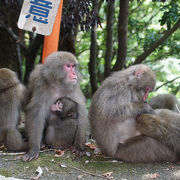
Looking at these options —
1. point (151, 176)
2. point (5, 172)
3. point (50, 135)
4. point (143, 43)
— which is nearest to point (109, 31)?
point (143, 43)

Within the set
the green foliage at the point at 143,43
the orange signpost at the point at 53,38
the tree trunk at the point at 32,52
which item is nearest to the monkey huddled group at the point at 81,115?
the orange signpost at the point at 53,38

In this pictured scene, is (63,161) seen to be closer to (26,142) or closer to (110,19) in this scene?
(26,142)

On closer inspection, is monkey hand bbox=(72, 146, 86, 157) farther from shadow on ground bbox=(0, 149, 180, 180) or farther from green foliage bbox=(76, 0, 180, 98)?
green foliage bbox=(76, 0, 180, 98)

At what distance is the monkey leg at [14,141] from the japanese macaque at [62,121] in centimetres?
42

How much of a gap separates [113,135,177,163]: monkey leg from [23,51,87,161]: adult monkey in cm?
74

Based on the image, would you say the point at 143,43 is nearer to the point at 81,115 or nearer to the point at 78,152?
the point at 81,115

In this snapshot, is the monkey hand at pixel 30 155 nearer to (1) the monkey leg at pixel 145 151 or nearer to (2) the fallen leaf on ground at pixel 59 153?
(2) the fallen leaf on ground at pixel 59 153

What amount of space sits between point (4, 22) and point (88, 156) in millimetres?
5837

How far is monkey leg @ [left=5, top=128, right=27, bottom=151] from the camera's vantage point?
448 cm

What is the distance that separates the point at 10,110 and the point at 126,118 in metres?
1.83

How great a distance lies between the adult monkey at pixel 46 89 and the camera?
172 inches

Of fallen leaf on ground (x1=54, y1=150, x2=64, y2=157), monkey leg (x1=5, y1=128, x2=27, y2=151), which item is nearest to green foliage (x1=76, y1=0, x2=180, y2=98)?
fallen leaf on ground (x1=54, y1=150, x2=64, y2=157)

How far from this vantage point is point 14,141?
14.7 ft

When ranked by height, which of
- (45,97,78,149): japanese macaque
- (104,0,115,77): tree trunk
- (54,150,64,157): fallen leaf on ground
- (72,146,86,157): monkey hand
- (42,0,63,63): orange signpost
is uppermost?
(104,0,115,77): tree trunk
